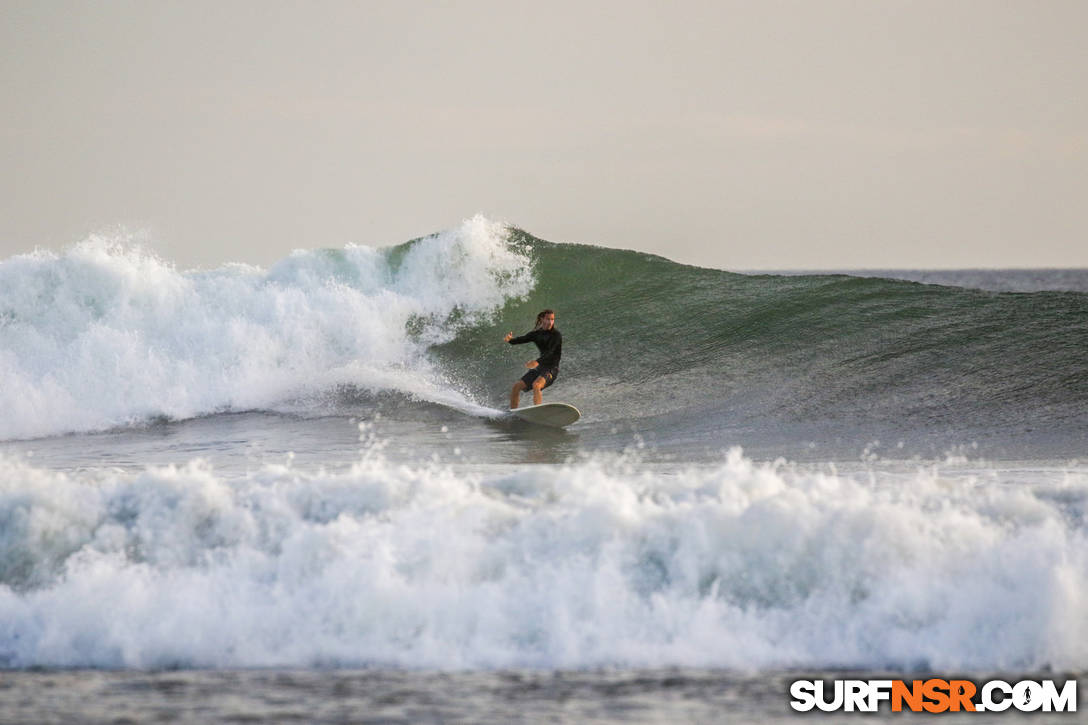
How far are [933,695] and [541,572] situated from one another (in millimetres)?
2136

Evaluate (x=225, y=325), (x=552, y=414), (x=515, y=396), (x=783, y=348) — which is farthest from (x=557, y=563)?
(x=225, y=325)

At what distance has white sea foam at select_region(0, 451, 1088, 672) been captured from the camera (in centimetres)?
581

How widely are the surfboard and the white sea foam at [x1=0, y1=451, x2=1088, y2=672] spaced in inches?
222

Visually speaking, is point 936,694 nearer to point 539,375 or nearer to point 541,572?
point 541,572

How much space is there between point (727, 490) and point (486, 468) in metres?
3.18

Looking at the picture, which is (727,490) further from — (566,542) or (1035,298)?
(1035,298)

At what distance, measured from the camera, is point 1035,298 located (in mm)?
16484

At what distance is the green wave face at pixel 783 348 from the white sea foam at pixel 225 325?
775 mm

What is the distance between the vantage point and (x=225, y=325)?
1819cm

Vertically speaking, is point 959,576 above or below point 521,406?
below

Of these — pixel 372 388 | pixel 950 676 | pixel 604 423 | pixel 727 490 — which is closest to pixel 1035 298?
pixel 604 423

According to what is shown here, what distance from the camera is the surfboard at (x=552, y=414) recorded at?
13.2 metres

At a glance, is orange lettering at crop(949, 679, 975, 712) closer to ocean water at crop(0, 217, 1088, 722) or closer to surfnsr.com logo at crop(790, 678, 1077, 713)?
surfnsr.com logo at crop(790, 678, 1077, 713)

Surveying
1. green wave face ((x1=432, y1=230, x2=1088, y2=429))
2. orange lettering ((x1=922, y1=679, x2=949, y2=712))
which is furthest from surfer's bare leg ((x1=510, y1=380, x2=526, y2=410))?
orange lettering ((x1=922, y1=679, x2=949, y2=712))
